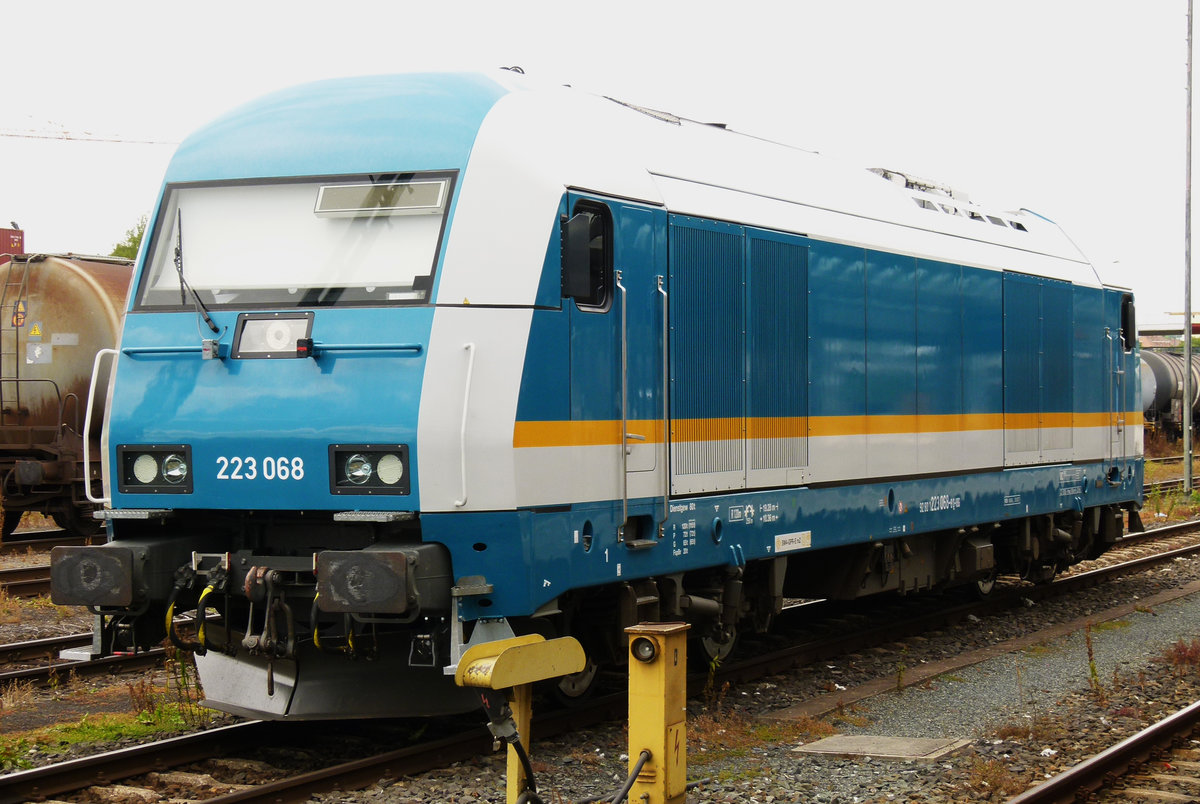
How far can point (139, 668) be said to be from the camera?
9.79 m

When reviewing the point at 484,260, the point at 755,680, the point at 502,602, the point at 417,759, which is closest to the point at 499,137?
the point at 484,260

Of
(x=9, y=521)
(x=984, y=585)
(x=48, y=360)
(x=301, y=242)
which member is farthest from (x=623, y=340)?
(x=9, y=521)

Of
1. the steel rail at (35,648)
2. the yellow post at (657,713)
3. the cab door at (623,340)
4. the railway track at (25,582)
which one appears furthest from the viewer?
the railway track at (25,582)

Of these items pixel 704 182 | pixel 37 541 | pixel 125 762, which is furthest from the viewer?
pixel 37 541

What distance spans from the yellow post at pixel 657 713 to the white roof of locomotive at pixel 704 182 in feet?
6.56

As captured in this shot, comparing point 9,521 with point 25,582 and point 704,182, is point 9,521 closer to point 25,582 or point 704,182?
point 25,582

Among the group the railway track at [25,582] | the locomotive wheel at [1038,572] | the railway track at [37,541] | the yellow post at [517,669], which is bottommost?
the locomotive wheel at [1038,572]

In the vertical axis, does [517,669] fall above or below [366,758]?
above

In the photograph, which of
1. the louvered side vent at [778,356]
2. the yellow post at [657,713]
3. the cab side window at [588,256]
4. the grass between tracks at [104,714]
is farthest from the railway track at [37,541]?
the yellow post at [657,713]

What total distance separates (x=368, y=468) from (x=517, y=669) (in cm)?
126

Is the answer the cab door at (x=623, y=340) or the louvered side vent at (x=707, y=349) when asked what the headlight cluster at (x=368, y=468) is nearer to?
the cab door at (x=623, y=340)

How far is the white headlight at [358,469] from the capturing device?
6.72m

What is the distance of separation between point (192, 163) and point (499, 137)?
1.86 m

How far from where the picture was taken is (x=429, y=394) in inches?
262
